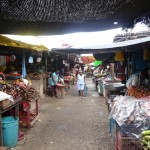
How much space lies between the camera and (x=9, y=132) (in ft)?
20.3

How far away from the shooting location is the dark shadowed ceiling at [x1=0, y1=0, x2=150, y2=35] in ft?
9.52

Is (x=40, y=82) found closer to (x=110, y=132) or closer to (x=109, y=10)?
(x=110, y=132)

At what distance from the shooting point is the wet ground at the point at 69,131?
6602mm

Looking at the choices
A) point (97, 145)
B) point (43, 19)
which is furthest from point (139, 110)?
point (43, 19)

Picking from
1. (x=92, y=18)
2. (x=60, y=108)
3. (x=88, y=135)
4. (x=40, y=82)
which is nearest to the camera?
(x=92, y=18)

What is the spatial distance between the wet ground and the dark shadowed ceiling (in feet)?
11.6

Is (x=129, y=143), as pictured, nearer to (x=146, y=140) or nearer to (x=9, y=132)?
(x=146, y=140)

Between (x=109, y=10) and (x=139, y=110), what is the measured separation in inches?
105

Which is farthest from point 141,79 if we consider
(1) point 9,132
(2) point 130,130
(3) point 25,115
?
(1) point 9,132

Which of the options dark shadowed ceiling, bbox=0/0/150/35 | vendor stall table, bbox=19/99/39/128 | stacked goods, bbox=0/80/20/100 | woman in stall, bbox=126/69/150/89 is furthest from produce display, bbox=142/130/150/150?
vendor stall table, bbox=19/99/39/128

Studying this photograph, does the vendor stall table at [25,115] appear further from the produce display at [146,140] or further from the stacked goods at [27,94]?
the produce display at [146,140]

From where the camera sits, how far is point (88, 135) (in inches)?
294

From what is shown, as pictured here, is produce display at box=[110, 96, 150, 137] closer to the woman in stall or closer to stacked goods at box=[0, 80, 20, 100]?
the woman in stall

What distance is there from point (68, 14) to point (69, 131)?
17.3ft
